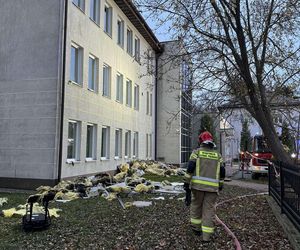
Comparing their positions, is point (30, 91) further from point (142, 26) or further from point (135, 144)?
point (142, 26)

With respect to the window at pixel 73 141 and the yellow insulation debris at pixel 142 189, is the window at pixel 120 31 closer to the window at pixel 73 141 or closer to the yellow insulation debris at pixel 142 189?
the window at pixel 73 141

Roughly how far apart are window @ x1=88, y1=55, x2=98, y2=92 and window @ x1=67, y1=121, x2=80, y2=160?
100 inches

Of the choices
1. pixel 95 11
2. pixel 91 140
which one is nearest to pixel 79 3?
pixel 95 11

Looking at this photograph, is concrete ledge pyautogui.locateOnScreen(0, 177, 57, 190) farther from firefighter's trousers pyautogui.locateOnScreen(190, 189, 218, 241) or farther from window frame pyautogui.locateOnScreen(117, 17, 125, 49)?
window frame pyautogui.locateOnScreen(117, 17, 125, 49)

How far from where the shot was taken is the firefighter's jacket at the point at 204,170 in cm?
670

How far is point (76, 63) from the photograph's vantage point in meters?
17.1

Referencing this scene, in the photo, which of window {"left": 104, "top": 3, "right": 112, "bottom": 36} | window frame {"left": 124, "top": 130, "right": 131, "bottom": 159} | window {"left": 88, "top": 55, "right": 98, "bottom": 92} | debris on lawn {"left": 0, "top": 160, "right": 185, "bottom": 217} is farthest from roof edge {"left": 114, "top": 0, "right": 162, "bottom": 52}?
debris on lawn {"left": 0, "top": 160, "right": 185, "bottom": 217}

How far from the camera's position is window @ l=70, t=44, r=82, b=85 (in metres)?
16.7

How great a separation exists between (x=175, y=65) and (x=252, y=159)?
15592mm

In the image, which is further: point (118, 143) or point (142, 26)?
point (142, 26)

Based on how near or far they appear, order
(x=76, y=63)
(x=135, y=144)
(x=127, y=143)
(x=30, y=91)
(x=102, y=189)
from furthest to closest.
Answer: (x=135, y=144) < (x=127, y=143) < (x=76, y=63) < (x=30, y=91) < (x=102, y=189)

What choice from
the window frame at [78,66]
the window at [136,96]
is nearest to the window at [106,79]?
the window frame at [78,66]

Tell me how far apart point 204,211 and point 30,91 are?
424 inches

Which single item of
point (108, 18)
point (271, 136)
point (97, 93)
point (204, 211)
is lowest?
point (204, 211)
